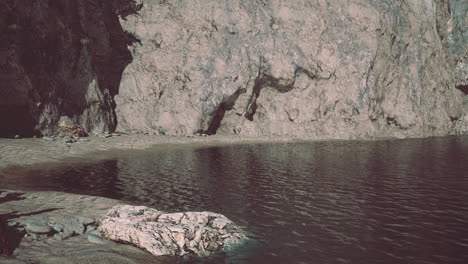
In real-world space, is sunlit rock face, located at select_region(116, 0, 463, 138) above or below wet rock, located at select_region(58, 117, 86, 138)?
above

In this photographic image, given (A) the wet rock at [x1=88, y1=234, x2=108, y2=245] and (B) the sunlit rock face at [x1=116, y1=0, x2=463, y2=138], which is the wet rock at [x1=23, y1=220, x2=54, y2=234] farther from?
(B) the sunlit rock face at [x1=116, y1=0, x2=463, y2=138]

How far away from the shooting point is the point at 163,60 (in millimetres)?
65500

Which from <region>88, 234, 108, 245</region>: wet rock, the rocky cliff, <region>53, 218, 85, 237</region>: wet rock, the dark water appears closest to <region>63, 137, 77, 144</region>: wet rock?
the dark water

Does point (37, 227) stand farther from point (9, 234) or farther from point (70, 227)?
point (70, 227)

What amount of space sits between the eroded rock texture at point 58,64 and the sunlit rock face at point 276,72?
4404 mm

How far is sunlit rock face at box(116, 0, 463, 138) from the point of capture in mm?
63875

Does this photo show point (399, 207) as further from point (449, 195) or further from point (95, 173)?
point (95, 173)

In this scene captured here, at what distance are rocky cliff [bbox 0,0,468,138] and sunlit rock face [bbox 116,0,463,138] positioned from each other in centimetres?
19

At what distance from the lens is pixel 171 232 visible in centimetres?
1384

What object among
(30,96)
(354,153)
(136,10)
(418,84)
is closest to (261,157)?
(354,153)

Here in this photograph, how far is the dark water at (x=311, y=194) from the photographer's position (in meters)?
14.3

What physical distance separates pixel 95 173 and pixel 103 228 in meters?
16.2

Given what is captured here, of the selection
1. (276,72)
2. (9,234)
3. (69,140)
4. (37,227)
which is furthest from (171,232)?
(276,72)

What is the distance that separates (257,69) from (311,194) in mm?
46332
